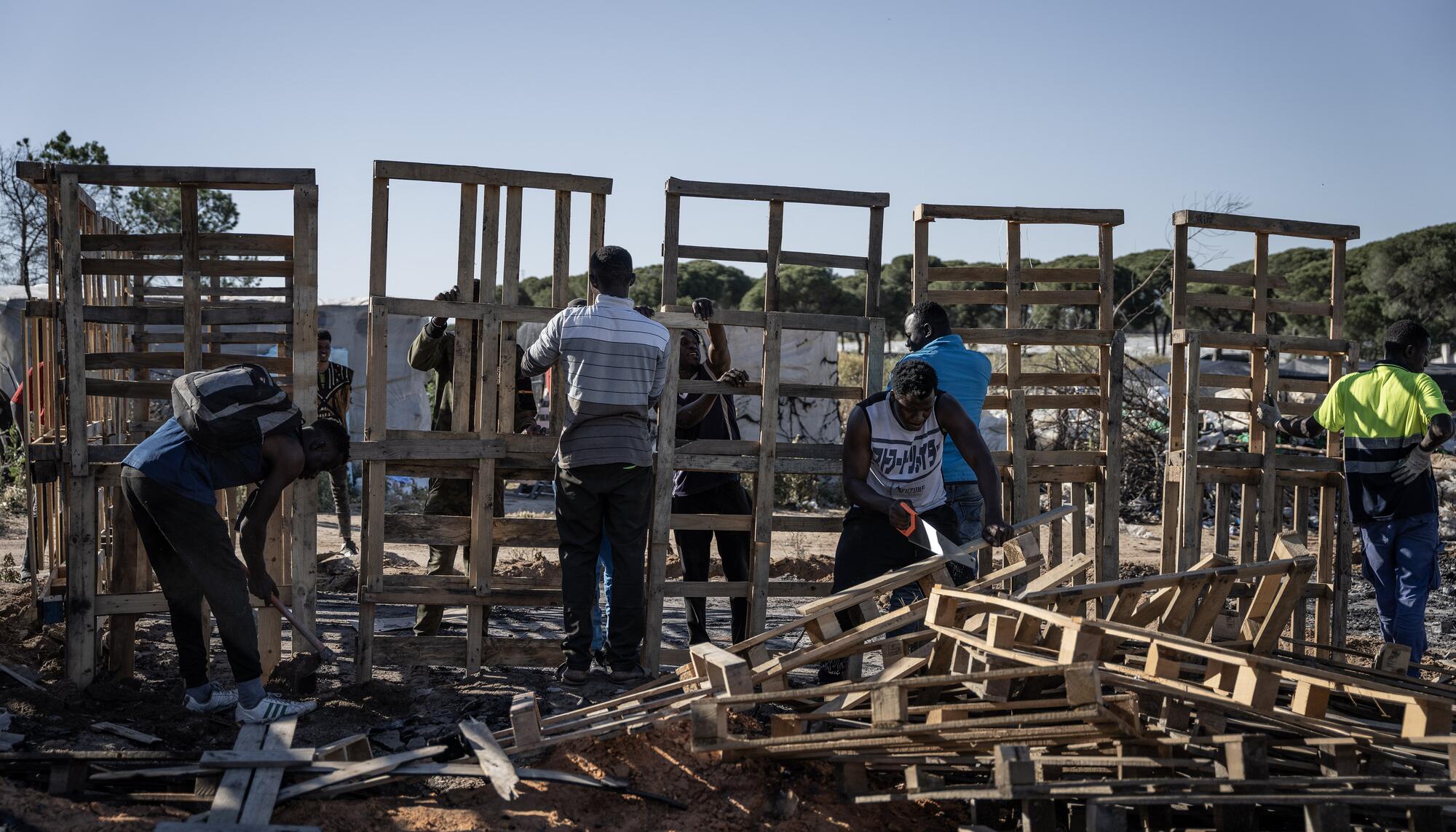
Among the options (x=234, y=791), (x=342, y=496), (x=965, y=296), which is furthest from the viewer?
(x=342, y=496)

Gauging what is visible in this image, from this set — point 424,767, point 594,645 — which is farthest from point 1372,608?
point 424,767

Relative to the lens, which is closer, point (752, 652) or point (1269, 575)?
point (752, 652)

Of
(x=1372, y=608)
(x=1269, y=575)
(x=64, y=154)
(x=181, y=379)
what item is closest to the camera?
(x=181, y=379)

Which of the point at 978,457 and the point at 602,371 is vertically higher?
the point at 602,371

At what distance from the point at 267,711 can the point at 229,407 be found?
1.38m

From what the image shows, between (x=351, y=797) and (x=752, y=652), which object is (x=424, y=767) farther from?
(x=752, y=652)

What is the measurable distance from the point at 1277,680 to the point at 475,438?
3.99 m

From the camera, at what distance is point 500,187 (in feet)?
20.7

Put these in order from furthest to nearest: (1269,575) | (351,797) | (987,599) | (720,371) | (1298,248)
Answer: (1298,248)
(720,371)
(1269,575)
(987,599)
(351,797)

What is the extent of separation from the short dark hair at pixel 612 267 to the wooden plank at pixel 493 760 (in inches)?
90.5

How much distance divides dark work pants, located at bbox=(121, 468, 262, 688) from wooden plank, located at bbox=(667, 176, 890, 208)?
116 inches

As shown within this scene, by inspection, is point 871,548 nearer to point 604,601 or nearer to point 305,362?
point 604,601

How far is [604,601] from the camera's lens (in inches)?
270

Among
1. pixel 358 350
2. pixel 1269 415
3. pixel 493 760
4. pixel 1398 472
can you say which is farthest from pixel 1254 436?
pixel 358 350
